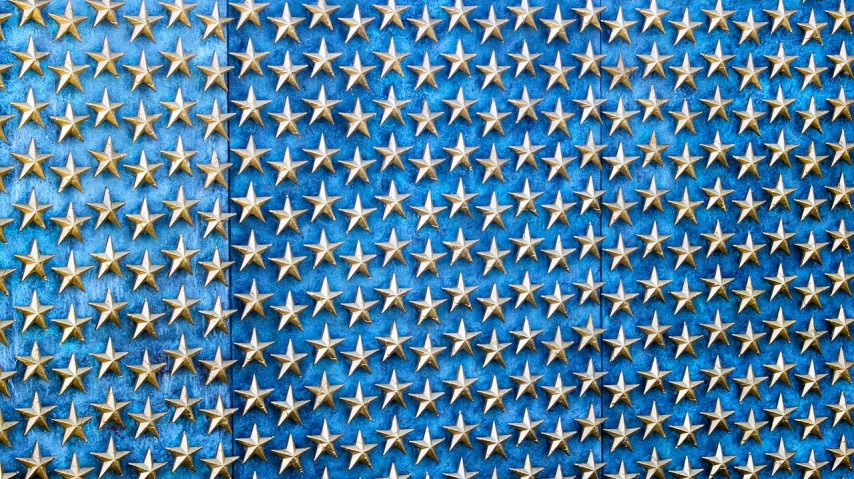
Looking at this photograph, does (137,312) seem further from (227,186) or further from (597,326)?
(597,326)

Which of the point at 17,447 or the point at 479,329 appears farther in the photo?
the point at 479,329

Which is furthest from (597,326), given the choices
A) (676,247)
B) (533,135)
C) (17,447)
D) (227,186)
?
(17,447)

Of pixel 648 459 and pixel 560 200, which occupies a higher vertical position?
pixel 560 200

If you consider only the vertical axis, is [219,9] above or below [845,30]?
below

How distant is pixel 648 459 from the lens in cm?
246

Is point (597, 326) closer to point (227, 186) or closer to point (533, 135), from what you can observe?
point (533, 135)

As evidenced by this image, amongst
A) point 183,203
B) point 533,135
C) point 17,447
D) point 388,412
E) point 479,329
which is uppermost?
point 533,135

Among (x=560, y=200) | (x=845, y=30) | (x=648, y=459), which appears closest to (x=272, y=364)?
(x=560, y=200)

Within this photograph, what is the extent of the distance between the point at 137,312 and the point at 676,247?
4.98ft

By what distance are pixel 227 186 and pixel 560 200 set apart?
924mm

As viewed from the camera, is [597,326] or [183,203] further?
[597,326]

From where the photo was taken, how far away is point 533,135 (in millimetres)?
2398

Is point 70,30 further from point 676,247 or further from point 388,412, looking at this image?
point 676,247

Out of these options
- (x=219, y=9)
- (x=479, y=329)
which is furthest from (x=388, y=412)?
(x=219, y=9)
